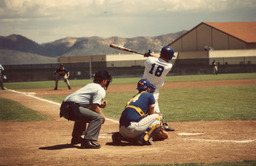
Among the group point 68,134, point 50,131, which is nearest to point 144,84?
point 68,134

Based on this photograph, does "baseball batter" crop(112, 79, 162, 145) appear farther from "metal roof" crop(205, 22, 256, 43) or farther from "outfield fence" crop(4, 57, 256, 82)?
"metal roof" crop(205, 22, 256, 43)

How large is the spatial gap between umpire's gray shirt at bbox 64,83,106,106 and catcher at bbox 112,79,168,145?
0.74 metres

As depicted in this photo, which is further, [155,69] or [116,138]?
[155,69]

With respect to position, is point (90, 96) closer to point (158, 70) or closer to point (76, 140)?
point (76, 140)

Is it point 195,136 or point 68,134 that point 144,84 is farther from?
point 68,134

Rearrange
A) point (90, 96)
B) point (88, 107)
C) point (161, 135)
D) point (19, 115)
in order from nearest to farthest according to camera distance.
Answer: point (90, 96)
point (88, 107)
point (161, 135)
point (19, 115)

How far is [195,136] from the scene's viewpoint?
8211 millimetres

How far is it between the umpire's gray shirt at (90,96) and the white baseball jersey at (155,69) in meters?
1.72

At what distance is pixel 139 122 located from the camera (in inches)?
288

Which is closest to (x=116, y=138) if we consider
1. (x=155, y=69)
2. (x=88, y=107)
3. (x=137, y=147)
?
(x=137, y=147)

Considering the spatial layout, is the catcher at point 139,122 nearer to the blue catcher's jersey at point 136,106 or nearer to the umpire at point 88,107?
the blue catcher's jersey at point 136,106

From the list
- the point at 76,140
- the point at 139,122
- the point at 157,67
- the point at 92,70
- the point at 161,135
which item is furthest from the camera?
the point at 92,70

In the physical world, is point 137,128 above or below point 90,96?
below

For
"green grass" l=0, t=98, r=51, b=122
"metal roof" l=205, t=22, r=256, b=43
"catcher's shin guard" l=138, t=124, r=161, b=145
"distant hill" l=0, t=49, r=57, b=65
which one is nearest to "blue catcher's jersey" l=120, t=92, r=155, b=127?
"catcher's shin guard" l=138, t=124, r=161, b=145
